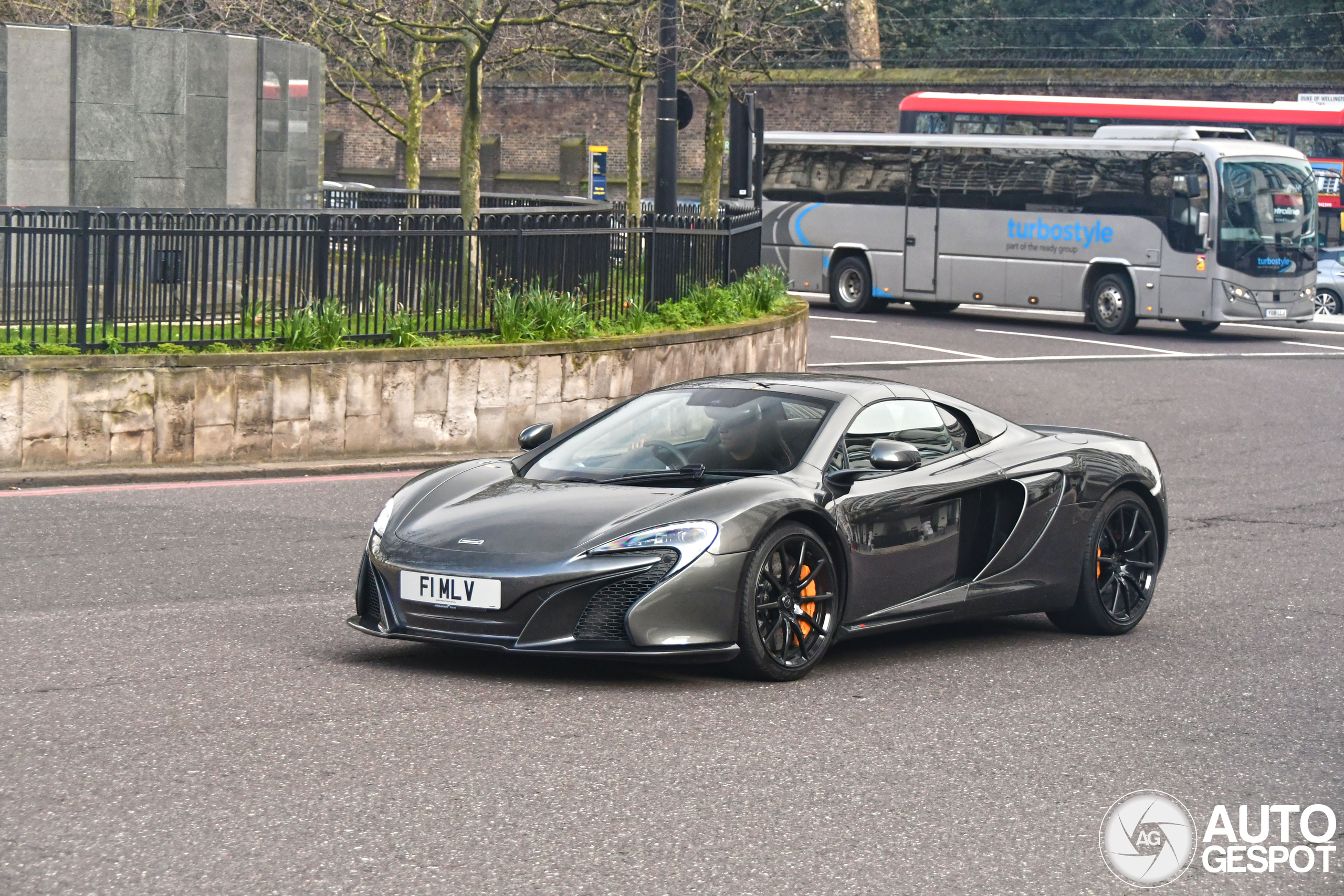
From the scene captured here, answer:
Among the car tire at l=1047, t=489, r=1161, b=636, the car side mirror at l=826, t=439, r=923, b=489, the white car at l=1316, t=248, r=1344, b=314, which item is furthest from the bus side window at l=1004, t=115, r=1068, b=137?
the car side mirror at l=826, t=439, r=923, b=489

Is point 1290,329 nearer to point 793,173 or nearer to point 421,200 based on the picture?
point 793,173

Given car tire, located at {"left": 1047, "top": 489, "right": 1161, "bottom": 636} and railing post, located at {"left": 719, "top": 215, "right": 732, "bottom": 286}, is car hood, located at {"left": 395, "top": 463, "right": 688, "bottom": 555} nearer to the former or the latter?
car tire, located at {"left": 1047, "top": 489, "right": 1161, "bottom": 636}

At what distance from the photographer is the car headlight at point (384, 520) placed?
24.1 feet

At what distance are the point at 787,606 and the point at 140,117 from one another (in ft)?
45.1

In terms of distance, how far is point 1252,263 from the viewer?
29.3 meters

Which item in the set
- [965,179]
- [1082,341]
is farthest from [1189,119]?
[1082,341]

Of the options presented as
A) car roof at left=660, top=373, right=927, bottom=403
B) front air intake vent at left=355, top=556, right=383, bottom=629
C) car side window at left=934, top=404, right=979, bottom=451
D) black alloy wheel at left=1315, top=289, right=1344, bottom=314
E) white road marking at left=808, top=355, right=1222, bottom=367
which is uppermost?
black alloy wheel at left=1315, top=289, right=1344, bottom=314

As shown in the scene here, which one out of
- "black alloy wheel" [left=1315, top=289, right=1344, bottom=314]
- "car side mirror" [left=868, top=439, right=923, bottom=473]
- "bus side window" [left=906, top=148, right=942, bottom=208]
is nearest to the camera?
"car side mirror" [left=868, top=439, right=923, bottom=473]

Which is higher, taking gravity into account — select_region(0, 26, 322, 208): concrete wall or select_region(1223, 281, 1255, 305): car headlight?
select_region(0, 26, 322, 208): concrete wall

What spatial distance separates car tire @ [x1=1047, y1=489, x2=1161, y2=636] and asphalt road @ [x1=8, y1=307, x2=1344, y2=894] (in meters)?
0.12

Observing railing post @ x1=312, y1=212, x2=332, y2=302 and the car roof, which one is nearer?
the car roof

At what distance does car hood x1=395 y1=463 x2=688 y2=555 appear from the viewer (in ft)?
22.4

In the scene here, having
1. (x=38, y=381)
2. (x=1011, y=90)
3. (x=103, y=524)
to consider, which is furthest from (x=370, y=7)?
(x=1011, y=90)

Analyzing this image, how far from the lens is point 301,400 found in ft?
45.8
